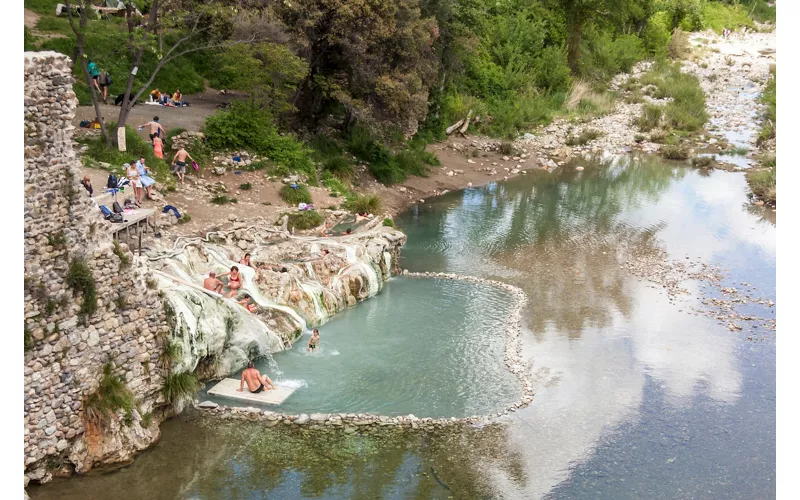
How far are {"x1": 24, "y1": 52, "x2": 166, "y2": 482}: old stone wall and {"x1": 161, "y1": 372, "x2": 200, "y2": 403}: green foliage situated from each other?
740 millimetres

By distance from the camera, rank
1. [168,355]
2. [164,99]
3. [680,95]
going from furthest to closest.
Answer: [680,95] → [164,99] → [168,355]

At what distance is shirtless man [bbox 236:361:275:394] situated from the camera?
1800 centimetres

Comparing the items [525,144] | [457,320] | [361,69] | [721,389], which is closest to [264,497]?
[457,320]

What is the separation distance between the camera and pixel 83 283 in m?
15.0

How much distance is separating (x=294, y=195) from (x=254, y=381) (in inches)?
526

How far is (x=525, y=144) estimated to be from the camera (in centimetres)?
5025

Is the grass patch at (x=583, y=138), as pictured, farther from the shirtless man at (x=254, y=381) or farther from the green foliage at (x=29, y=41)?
the shirtless man at (x=254, y=381)

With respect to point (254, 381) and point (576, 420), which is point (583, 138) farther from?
point (254, 381)

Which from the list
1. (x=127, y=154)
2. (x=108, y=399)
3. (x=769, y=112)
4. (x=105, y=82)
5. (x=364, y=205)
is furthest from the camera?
(x=769, y=112)

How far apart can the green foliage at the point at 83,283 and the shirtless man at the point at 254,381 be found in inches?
161

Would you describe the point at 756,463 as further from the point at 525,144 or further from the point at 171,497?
the point at 525,144

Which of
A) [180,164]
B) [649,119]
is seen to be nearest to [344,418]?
[180,164]

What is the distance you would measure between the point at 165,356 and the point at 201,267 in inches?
199

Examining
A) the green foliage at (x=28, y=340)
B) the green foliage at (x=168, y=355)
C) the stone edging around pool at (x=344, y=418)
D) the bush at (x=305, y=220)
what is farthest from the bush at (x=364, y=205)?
the green foliage at (x=28, y=340)
